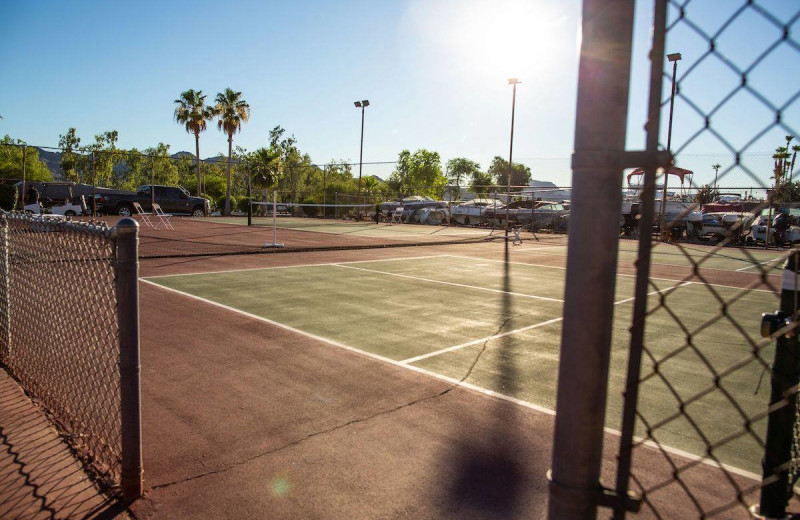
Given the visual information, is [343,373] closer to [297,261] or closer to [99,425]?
[99,425]

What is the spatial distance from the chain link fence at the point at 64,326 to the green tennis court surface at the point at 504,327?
2829 millimetres

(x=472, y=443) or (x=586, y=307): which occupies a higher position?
(x=586, y=307)

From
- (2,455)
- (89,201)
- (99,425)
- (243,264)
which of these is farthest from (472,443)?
(89,201)

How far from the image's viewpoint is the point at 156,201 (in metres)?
35.1

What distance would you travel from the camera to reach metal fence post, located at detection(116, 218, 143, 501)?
110 inches

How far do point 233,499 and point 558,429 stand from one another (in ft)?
8.26

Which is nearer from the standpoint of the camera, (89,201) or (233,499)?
(233,499)

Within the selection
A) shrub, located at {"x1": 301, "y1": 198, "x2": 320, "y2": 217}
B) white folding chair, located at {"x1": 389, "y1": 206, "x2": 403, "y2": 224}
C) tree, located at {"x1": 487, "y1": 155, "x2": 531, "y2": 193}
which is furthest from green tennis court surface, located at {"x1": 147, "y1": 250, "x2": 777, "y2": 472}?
tree, located at {"x1": 487, "y1": 155, "x2": 531, "y2": 193}

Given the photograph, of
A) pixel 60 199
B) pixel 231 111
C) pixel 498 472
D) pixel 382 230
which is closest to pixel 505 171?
pixel 231 111

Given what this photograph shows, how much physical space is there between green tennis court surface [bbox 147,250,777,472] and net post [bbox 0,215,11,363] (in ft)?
10.2

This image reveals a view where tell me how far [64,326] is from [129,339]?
252cm

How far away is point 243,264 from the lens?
44.6 feet

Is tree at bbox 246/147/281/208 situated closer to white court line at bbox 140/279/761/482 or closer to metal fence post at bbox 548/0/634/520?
white court line at bbox 140/279/761/482

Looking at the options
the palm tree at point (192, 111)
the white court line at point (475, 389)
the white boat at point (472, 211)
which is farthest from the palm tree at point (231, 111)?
the white court line at point (475, 389)
